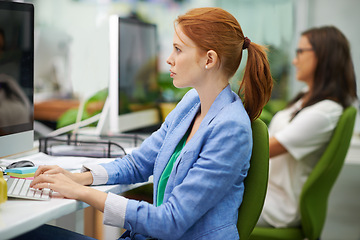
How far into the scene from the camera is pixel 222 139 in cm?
108

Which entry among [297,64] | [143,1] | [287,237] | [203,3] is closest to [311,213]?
[287,237]


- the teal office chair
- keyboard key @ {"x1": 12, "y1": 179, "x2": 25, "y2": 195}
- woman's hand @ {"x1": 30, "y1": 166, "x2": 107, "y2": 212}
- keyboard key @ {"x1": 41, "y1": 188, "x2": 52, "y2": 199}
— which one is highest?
woman's hand @ {"x1": 30, "y1": 166, "x2": 107, "y2": 212}

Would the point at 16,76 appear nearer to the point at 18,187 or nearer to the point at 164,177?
the point at 18,187

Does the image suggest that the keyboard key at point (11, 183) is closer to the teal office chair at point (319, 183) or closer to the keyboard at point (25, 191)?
the keyboard at point (25, 191)

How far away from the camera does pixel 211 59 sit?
1173 mm

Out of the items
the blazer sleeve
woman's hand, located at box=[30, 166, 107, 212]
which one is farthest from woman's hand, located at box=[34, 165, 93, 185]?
the blazer sleeve

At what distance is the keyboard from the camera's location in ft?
3.58

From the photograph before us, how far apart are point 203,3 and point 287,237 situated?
1.93 metres

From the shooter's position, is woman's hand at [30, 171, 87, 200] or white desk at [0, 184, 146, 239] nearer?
white desk at [0, 184, 146, 239]

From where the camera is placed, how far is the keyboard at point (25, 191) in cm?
109

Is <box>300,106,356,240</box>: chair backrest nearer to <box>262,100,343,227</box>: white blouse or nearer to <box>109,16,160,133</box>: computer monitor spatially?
<box>262,100,343,227</box>: white blouse

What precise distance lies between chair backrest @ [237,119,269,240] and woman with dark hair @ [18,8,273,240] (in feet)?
0.09

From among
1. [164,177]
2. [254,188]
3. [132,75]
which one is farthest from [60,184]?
[132,75]

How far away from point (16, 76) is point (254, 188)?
80cm
